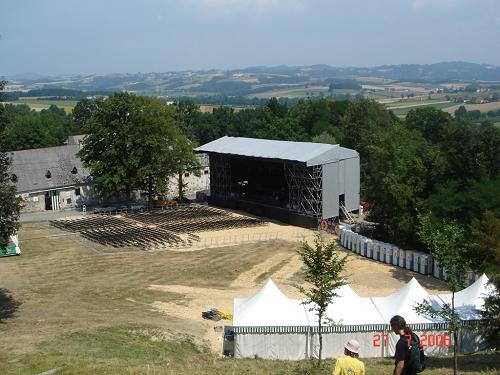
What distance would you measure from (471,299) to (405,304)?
275 cm

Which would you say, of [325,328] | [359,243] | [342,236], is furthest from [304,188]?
[325,328]

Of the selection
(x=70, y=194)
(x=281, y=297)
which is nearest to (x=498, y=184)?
(x=281, y=297)

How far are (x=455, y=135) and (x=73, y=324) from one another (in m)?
25.7

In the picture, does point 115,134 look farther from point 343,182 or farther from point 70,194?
point 343,182

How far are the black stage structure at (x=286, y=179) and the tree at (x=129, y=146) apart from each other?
4123 millimetres

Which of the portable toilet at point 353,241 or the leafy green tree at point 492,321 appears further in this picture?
the portable toilet at point 353,241

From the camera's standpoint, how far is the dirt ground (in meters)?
23.4

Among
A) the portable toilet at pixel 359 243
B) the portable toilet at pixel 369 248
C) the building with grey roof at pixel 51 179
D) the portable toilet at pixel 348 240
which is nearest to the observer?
the portable toilet at pixel 369 248

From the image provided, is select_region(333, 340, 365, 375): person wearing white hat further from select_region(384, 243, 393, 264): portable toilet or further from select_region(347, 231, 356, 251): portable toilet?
select_region(347, 231, 356, 251): portable toilet

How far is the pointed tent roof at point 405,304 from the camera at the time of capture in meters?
22.1

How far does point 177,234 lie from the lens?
4391cm

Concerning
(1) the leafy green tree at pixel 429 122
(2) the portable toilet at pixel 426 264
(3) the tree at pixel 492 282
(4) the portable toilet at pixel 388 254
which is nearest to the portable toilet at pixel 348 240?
(4) the portable toilet at pixel 388 254

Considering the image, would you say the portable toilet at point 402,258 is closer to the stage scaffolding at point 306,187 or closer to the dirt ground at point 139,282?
the dirt ground at point 139,282
